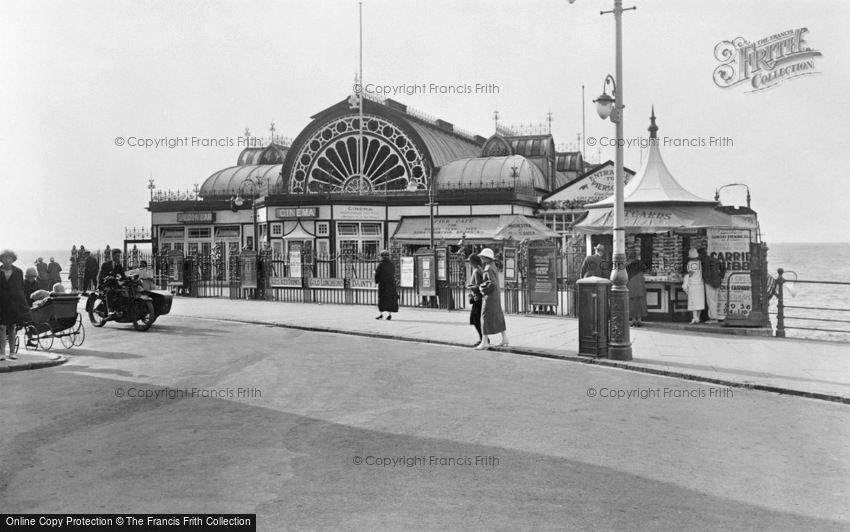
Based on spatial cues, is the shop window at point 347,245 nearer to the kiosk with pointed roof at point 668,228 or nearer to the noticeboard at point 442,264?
the noticeboard at point 442,264

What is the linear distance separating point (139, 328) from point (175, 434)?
10.8 m

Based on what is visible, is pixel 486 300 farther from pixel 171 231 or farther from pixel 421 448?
pixel 171 231

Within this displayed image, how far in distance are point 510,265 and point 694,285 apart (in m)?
5.77

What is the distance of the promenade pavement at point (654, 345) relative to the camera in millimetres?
11312

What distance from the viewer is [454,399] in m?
9.47

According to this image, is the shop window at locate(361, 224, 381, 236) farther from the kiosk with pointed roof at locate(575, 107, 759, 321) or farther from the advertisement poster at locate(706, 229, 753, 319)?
the advertisement poster at locate(706, 229, 753, 319)

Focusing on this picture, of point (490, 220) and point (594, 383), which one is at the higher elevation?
point (490, 220)

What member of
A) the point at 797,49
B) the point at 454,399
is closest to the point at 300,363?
the point at 454,399

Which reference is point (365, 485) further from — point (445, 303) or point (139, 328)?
point (445, 303)

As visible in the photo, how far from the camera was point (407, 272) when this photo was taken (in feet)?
80.9

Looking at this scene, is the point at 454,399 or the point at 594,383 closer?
the point at 454,399

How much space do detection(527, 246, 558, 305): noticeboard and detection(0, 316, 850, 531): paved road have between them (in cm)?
912

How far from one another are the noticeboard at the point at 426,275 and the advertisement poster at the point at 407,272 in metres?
0.43

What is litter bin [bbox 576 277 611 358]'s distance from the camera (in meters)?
13.3
